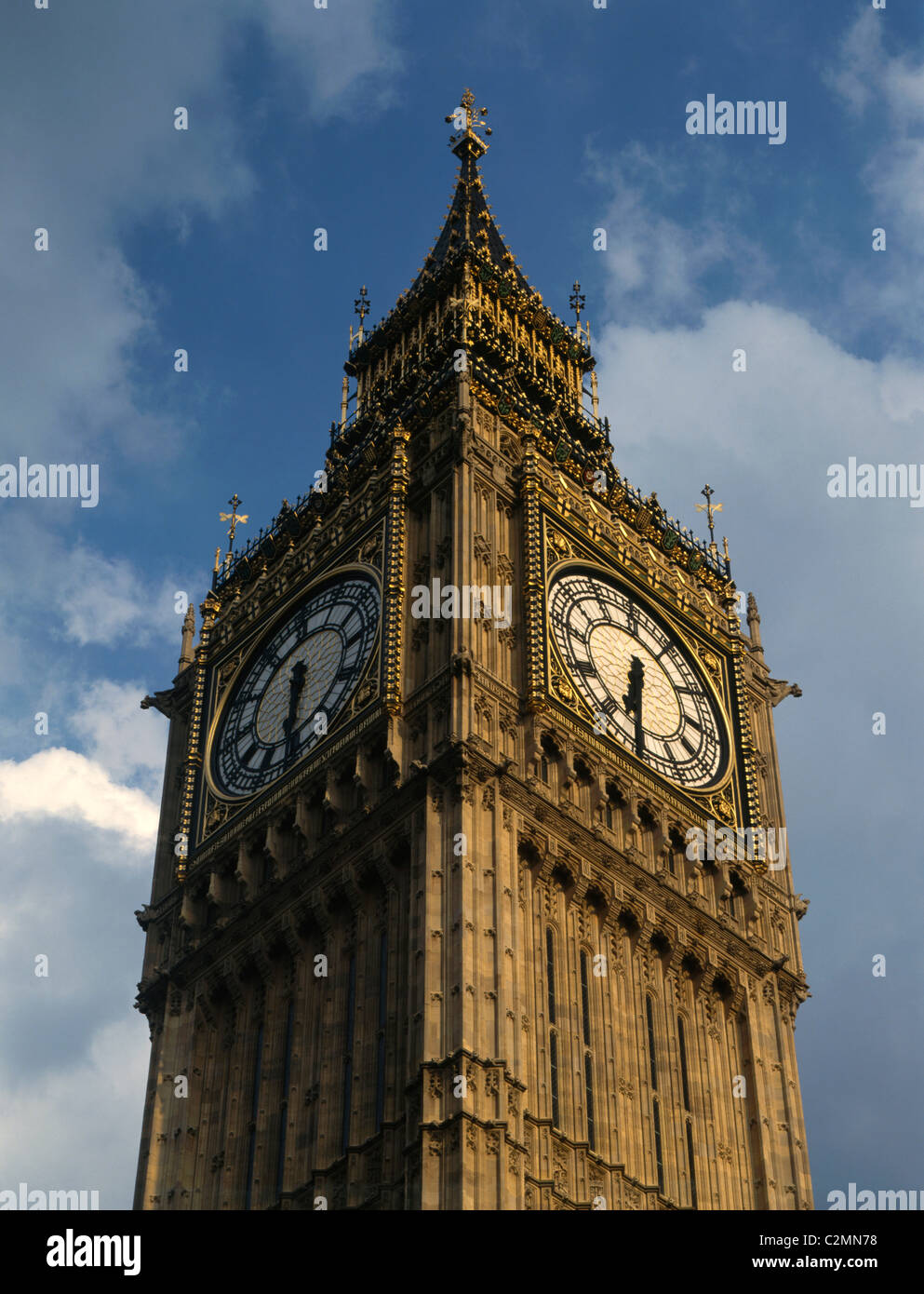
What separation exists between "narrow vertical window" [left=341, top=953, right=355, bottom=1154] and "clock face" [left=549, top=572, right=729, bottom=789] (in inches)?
348

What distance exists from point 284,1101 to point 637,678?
13971 millimetres

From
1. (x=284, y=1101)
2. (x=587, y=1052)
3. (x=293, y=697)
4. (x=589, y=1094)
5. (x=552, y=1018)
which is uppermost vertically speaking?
(x=293, y=697)

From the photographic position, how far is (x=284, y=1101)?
50438mm

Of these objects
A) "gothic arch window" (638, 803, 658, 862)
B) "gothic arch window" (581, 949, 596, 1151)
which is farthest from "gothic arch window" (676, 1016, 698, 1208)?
"gothic arch window" (638, 803, 658, 862)

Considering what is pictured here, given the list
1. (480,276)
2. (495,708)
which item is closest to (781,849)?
(495,708)

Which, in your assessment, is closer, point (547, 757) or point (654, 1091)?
point (654, 1091)

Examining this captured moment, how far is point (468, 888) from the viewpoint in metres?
48.1

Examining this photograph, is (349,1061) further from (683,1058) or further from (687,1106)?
(683,1058)

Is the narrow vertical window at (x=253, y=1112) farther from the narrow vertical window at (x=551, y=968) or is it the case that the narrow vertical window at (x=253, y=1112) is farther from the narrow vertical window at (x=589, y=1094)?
the narrow vertical window at (x=589, y=1094)

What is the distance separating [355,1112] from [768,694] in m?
20.4

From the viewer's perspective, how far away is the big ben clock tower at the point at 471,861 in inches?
1861

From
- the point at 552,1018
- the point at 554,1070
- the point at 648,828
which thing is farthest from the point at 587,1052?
the point at 648,828

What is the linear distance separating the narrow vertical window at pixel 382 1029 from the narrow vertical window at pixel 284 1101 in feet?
9.74

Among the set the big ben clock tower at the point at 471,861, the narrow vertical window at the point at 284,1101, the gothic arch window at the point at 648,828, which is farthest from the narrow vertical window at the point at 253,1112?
the gothic arch window at the point at 648,828
